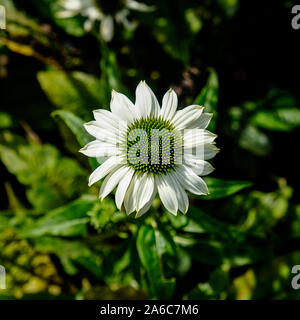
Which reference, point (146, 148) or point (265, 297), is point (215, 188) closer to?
point (146, 148)

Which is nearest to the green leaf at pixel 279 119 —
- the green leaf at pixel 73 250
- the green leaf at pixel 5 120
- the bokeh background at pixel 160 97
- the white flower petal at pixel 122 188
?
the bokeh background at pixel 160 97

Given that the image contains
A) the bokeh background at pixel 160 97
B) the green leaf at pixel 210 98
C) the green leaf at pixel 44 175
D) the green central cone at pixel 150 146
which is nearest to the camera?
the green central cone at pixel 150 146

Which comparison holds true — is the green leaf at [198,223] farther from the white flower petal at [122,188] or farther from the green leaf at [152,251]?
the white flower petal at [122,188]

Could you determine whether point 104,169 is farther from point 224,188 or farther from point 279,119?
point 279,119

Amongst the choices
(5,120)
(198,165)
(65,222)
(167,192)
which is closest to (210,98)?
(198,165)

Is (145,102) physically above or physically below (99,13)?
below

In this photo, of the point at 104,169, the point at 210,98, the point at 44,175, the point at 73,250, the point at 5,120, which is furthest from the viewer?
the point at 5,120

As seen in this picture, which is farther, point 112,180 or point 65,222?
point 65,222
